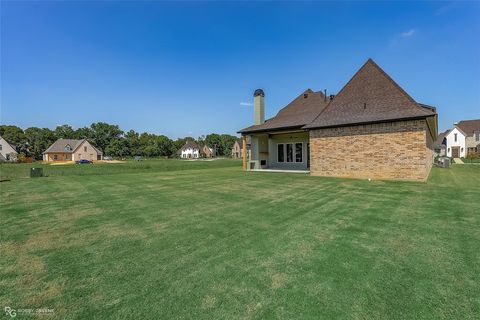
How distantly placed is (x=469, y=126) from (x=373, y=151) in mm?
51053

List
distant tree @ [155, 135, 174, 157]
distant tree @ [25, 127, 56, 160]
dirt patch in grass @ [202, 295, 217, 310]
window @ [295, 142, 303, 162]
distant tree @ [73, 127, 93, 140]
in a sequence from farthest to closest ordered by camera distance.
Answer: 1. distant tree @ [155, 135, 174, 157]
2. distant tree @ [73, 127, 93, 140]
3. distant tree @ [25, 127, 56, 160]
4. window @ [295, 142, 303, 162]
5. dirt patch in grass @ [202, 295, 217, 310]

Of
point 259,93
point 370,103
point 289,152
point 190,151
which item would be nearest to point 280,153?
point 289,152

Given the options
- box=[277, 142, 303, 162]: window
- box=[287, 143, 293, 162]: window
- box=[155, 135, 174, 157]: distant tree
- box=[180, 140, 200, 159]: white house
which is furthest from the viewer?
box=[180, 140, 200, 159]: white house

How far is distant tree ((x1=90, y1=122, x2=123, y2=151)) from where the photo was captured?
84.9 metres

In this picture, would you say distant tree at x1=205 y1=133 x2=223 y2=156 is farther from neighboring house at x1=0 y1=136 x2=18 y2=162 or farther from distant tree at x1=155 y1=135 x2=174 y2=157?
neighboring house at x1=0 y1=136 x2=18 y2=162

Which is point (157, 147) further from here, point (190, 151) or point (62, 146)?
point (62, 146)

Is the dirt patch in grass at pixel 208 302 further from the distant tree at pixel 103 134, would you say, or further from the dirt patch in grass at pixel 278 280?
the distant tree at pixel 103 134

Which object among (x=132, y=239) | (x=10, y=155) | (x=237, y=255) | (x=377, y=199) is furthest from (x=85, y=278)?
(x=10, y=155)

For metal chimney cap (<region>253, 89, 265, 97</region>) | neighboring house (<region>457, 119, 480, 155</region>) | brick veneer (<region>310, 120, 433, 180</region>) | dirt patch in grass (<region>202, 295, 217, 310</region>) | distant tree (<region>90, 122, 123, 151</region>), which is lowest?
dirt patch in grass (<region>202, 295, 217, 310</region>)

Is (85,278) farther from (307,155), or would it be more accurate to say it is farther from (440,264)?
(307,155)

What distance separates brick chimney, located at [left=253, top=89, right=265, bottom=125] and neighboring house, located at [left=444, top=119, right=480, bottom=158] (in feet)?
147

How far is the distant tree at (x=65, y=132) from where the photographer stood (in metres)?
80.4

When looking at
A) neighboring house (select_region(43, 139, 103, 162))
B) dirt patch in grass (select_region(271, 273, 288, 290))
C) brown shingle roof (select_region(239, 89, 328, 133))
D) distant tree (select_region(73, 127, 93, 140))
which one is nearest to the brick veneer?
brown shingle roof (select_region(239, 89, 328, 133))

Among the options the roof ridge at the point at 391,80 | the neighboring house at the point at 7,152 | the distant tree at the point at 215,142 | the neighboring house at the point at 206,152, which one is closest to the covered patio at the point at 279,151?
the roof ridge at the point at 391,80
